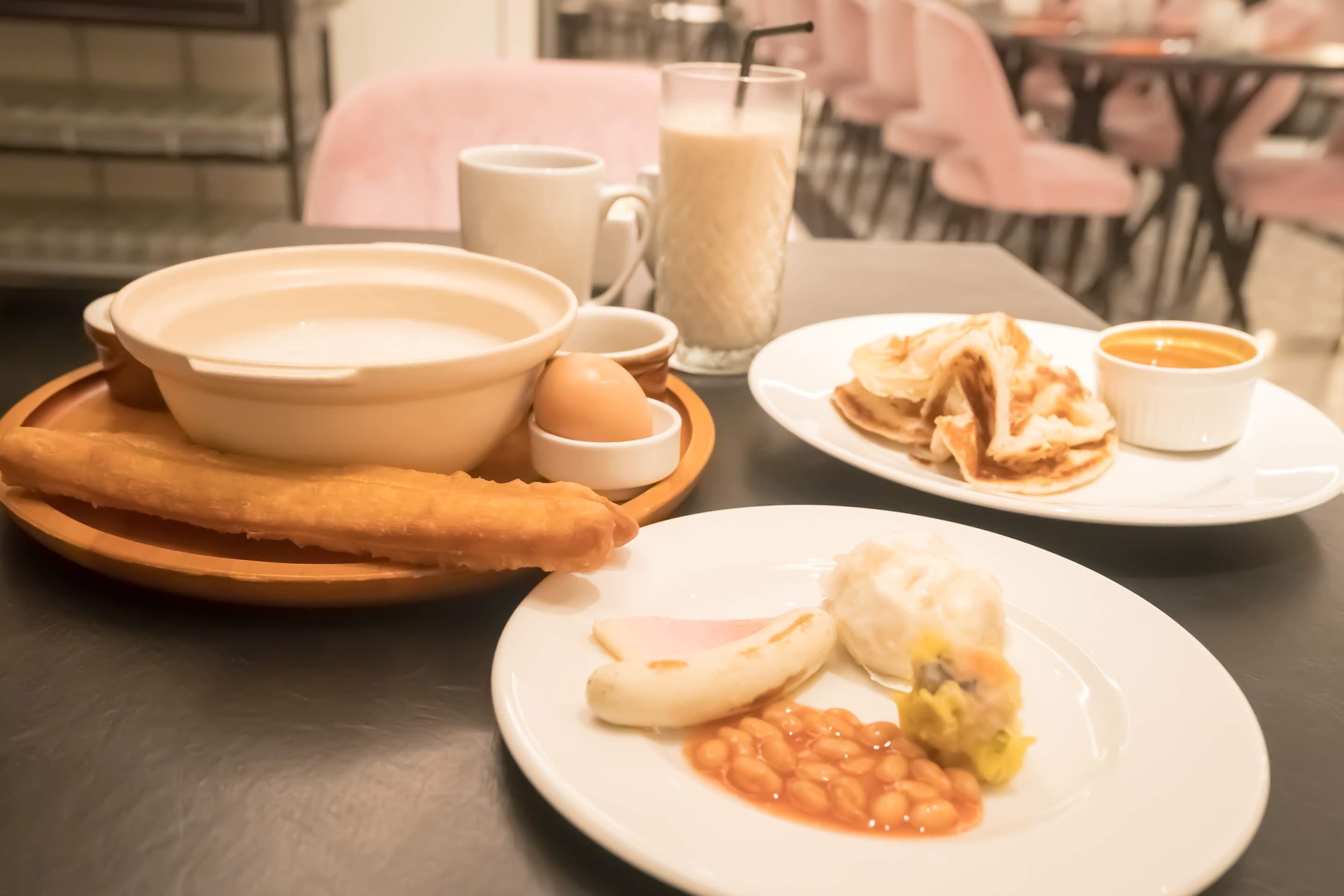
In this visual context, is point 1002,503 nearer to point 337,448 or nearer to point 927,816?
point 927,816

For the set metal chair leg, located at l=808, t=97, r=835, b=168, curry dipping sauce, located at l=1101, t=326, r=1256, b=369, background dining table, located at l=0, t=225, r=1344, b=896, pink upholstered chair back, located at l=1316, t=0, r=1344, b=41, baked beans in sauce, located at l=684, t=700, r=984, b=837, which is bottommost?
metal chair leg, located at l=808, t=97, r=835, b=168

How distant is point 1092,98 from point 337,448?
4.33m

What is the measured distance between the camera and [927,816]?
20.2 inches

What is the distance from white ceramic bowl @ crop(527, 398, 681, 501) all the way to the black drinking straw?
454 millimetres

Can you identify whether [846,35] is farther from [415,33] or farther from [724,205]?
[724,205]

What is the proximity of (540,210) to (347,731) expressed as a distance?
692mm

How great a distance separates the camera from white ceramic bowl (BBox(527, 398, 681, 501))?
0.80m

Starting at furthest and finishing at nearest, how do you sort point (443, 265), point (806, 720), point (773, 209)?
point (773, 209) < point (443, 265) < point (806, 720)

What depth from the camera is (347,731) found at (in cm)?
59

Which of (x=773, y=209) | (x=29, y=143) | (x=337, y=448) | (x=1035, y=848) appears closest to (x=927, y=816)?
(x=1035, y=848)

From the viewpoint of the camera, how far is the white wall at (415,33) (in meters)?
3.63

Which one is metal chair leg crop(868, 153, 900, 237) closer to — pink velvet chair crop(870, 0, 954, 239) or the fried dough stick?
pink velvet chair crop(870, 0, 954, 239)

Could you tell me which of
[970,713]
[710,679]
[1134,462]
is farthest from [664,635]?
[1134,462]

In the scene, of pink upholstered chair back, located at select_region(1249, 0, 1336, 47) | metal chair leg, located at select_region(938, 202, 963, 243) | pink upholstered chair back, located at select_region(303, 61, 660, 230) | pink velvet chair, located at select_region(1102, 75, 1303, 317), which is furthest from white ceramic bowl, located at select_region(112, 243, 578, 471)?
pink upholstered chair back, located at select_region(1249, 0, 1336, 47)
